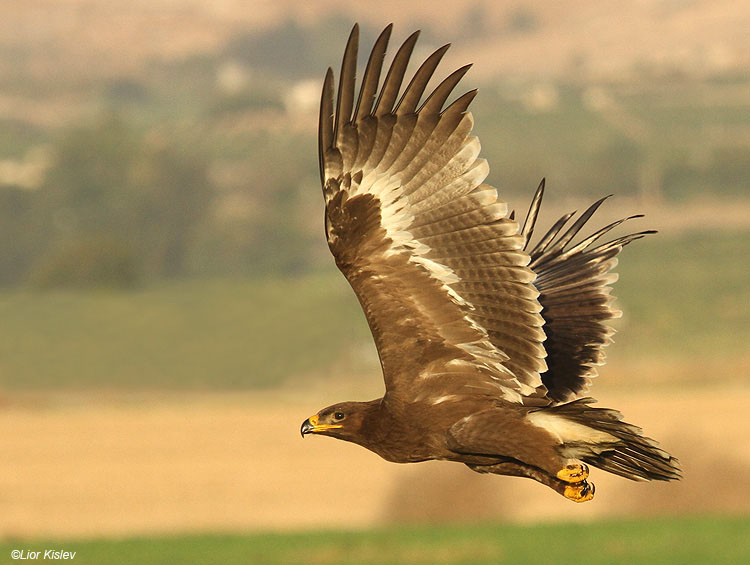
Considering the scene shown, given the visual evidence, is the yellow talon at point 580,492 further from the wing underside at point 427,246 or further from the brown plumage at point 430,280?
the wing underside at point 427,246

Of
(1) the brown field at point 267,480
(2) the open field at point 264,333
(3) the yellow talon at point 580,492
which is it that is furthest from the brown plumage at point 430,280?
(2) the open field at point 264,333

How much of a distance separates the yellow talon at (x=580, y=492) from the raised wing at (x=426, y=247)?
2.00 ft

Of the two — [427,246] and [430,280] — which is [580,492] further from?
[427,246]

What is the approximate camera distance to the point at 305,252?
94.1m

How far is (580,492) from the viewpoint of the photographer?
641cm

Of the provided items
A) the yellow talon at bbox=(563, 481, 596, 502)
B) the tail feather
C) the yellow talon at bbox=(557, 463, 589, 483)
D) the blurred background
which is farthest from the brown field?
the yellow talon at bbox=(563, 481, 596, 502)

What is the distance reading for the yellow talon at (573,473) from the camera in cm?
657

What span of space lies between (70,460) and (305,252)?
39.1 meters

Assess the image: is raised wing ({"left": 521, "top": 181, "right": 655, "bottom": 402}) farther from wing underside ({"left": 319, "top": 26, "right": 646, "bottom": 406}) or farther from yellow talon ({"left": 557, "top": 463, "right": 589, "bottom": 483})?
yellow talon ({"left": 557, "top": 463, "right": 589, "bottom": 483})

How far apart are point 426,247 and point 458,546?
140ft

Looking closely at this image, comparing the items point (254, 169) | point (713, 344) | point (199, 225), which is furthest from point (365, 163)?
point (254, 169)

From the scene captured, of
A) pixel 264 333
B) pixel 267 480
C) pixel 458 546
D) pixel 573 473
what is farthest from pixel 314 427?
pixel 264 333

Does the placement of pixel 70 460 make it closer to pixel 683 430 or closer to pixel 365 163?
pixel 683 430

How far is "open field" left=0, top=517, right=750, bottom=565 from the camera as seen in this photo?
4497 cm
